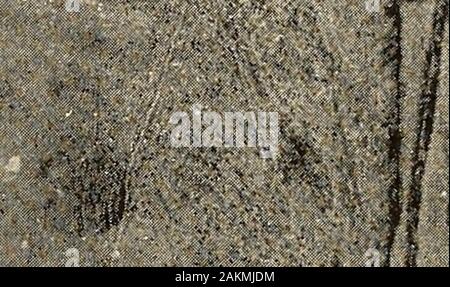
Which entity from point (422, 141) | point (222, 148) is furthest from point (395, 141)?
point (222, 148)

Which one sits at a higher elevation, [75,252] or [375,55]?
[375,55]

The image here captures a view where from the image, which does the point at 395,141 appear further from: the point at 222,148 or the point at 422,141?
the point at 222,148

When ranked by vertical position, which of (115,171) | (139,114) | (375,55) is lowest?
(115,171)

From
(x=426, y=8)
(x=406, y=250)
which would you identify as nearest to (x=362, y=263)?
(x=406, y=250)
